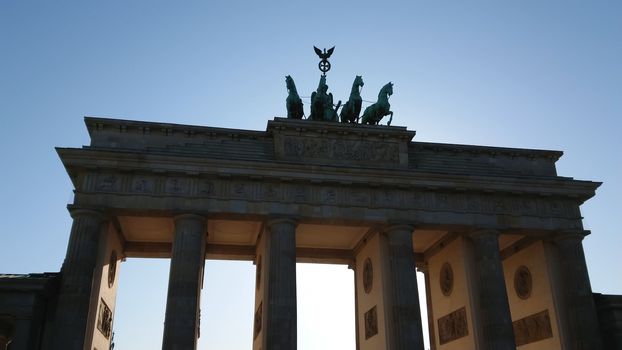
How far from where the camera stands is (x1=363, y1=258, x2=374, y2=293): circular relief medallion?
29.8 meters

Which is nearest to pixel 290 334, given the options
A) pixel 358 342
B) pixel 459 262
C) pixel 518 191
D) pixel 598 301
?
pixel 358 342

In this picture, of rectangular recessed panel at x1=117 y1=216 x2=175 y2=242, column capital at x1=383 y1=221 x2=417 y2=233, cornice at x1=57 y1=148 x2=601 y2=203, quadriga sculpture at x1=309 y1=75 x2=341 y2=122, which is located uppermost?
quadriga sculpture at x1=309 y1=75 x2=341 y2=122

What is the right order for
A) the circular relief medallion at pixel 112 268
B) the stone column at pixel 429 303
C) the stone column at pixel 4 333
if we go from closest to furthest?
the stone column at pixel 4 333 → the circular relief medallion at pixel 112 268 → the stone column at pixel 429 303

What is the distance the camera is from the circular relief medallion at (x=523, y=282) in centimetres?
3105

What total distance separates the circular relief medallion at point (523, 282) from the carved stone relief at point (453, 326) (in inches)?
170

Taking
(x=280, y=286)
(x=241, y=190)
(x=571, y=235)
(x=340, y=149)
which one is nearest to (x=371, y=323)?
(x=280, y=286)

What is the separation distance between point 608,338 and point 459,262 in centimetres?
791

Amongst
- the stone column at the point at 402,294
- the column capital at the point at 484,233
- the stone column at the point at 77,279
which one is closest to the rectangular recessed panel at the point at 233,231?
the stone column at the point at 77,279

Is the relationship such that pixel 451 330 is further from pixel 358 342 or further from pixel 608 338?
pixel 608 338

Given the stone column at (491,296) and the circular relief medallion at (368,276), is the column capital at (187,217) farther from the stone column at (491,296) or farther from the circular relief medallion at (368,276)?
the stone column at (491,296)

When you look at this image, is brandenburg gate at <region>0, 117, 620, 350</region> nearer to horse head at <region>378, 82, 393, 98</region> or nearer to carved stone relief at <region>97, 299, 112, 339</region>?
carved stone relief at <region>97, 299, 112, 339</region>

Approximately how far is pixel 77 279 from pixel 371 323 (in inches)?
570

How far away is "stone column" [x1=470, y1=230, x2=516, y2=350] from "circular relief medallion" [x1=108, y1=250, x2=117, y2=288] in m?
18.3

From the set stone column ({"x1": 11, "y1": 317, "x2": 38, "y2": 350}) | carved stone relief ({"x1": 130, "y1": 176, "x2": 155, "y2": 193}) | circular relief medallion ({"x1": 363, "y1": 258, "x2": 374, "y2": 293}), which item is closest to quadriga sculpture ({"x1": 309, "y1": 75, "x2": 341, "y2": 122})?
circular relief medallion ({"x1": 363, "y1": 258, "x2": 374, "y2": 293})
